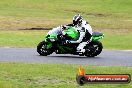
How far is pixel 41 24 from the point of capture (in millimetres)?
45344

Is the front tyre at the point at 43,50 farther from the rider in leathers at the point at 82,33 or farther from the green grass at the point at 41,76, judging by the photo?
the green grass at the point at 41,76

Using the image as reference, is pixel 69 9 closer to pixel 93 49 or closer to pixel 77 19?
pixel 93 49

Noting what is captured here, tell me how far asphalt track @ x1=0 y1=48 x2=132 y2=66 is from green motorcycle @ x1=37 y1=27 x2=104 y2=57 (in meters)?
0.24

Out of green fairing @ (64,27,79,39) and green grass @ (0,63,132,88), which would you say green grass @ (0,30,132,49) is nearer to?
green fairing @ (64,27,79,39)

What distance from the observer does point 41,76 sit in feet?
38.7

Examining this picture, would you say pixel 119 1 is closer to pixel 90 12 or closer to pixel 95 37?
pixel 90 12

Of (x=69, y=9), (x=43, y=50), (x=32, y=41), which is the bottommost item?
(x=69, y=9)

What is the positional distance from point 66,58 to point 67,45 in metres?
0.89

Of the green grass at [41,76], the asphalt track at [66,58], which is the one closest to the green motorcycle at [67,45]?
the asphalt track at [66,58]

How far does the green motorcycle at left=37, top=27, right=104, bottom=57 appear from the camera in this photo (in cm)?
1825

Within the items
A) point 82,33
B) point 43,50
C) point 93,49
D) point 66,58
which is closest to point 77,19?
point 82,33

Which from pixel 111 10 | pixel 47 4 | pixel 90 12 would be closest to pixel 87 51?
pixel 90 12

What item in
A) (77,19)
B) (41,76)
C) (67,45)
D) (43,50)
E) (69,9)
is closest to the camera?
(41,76)

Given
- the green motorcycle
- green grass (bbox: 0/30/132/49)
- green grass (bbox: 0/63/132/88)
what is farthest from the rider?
green grass (bbox: 0/30/132/49)
